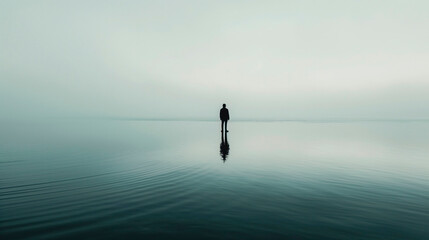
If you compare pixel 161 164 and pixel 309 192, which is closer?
pixel 309 192

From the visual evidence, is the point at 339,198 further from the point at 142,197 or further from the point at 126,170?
the point at 126,170

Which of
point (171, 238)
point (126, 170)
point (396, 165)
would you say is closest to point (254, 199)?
point (171, 238)

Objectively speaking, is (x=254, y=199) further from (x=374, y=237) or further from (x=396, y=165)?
(x=396, y=165)

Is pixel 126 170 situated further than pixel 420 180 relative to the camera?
Yes

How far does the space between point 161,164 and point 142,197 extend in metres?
5.47

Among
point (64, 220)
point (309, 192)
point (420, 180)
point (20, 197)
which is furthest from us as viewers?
point (420, 180)

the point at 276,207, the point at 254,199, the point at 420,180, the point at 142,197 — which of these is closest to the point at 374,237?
the point at 276,207

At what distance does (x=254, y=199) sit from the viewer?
7.23m

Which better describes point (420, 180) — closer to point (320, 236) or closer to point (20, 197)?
point (320, 236)

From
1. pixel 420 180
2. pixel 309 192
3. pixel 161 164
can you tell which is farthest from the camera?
pixel 161 164

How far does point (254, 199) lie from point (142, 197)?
3.38 meters

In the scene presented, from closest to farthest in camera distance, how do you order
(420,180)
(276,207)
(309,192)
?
1. (276,207)
2. (309,192)
3. (420,180)

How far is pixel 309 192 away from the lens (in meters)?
8.09

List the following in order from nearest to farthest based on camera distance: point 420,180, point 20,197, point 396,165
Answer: point 20,197
point 420,180
point 396,165
